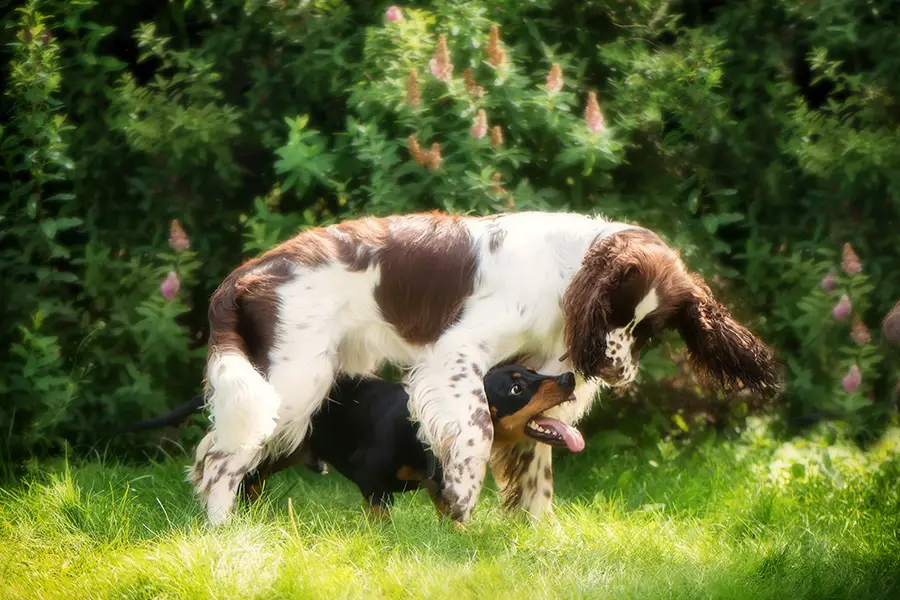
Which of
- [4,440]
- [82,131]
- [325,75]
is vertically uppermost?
[325,75]

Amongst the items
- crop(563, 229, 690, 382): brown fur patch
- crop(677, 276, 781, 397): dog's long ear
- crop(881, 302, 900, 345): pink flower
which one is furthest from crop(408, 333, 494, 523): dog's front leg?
crop(881, 302, 900, 345): pink flower

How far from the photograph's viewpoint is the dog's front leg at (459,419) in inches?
177

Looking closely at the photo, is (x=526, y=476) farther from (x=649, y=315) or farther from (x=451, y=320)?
(x=649, y=315)

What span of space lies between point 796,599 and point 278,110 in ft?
12.7

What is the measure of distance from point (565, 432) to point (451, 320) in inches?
24.3

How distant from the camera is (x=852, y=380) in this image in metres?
6.10

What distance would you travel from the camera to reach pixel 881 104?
20.5ft

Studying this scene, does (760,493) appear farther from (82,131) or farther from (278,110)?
(82,131)

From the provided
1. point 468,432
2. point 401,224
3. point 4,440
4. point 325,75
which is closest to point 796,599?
point 468,432

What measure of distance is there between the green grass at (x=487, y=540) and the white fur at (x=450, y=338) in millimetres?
342

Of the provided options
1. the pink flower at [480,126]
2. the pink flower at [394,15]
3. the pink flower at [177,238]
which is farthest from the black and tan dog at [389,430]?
the pink flower at [394,15]

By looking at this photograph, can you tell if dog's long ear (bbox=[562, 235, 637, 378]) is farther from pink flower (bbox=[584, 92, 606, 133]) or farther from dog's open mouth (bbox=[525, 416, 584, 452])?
pink flower (bbox=[584, 92, 606, 133])

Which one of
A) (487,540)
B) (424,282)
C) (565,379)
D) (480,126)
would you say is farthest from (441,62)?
(487,540)

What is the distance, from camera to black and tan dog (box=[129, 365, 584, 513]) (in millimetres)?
4555
